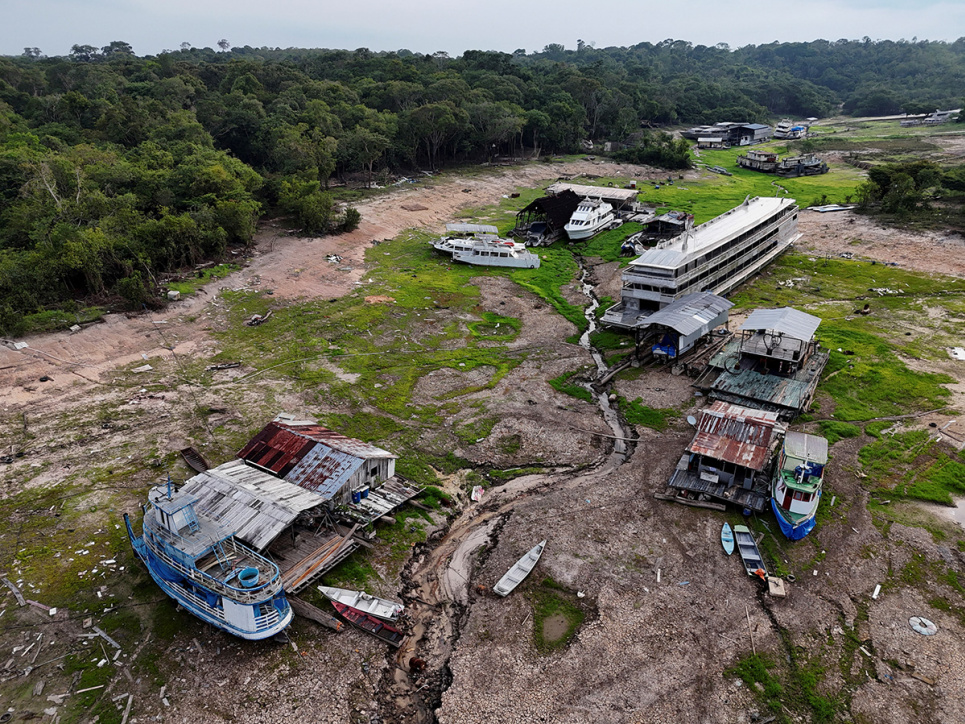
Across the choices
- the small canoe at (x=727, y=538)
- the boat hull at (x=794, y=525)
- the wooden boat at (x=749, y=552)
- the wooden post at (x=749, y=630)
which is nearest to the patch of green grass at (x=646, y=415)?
the small canoe at (x=727, y=538)

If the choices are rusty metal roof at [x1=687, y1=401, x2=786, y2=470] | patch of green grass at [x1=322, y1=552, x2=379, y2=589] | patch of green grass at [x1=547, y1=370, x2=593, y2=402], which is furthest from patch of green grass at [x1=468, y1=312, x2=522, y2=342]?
patch of green grass at [x1=322, y1=552, x2=379, y2=589]

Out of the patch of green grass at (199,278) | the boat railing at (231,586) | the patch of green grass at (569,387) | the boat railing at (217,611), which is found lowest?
the patch of green grass at (569,387)

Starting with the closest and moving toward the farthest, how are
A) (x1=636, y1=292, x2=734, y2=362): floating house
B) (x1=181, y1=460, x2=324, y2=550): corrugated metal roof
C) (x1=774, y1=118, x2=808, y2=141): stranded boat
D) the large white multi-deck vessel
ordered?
(x1=181, y1=460, x2=324, y2=550): corrugated metal roof < (x1=636, y1=292, x2=734, y2=362): floating house < the large white multi-deck vessel < (x1=774, y1=118, x2=808, y2=141): stranded boat

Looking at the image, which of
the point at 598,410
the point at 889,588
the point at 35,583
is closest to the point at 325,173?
the point at 598,410

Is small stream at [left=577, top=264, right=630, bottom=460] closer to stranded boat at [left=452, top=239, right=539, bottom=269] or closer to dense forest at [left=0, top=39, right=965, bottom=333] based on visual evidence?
stranded boat at [left=452, top=239, right=539, bottom=269]

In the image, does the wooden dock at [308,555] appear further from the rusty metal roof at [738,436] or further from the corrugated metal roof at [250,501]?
the rusty metal roof at [738,436]
